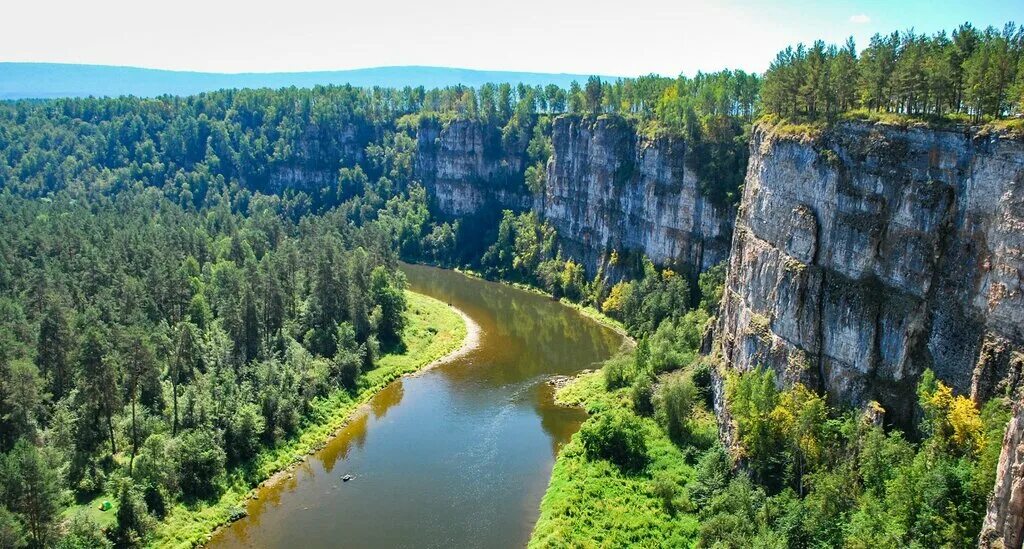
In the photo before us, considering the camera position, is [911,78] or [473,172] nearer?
[911,78]

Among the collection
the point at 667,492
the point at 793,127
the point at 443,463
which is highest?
the point at 793,127

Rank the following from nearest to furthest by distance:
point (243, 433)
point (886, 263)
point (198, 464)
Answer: point (886, 263), point (198, 464), point (243, 433)

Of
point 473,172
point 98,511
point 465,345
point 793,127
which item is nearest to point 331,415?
point 98,511

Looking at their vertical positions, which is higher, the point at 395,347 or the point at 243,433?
the point at 243,433

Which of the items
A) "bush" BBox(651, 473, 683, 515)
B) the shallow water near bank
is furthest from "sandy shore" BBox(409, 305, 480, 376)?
"bush" BBox(651, 473, 683, 515)

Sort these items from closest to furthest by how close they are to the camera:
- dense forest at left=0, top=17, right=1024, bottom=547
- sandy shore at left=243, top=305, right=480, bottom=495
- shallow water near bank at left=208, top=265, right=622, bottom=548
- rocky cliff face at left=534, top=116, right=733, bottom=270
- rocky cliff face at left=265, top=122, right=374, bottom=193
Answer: dense forest at left=0, top=17, right=1024, bottom=547, shallow water near bank at left=208, top=265, right=622, bottom=548, sandy shore at left=243, top=305, right=480, bottom=495, rocky cliff face at left=534, top=116, right=733, bottom=270, rocky cliff face at left=265, top=122, right=374, bottom=193

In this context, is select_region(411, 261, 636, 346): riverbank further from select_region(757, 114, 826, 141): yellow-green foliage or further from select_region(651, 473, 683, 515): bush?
select_region(651, 473, 683, 515): bush

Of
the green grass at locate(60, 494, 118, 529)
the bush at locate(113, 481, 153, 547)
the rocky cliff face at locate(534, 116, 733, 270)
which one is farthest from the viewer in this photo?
the rocky cliff face at locate(534, 116, 733, 270)

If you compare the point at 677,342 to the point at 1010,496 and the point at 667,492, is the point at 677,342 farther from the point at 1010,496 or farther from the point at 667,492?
the point at 1010,496
